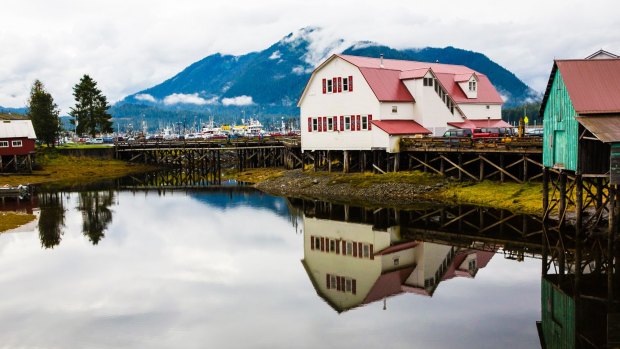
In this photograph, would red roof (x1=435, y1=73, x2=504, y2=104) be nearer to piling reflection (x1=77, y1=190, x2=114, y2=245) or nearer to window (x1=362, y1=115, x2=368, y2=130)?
window (x1=362, y1=115, x2=368, y2=130)

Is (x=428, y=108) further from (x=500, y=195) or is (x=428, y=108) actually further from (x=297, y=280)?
(x=297, y=280)

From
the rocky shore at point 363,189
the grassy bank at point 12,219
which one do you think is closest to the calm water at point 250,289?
the grassy bank at point 12,219

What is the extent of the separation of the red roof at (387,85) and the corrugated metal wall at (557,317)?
2732 centimetres

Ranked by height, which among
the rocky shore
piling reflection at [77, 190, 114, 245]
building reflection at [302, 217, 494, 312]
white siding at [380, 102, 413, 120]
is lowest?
building reflection at [302, 217, 494, 312]

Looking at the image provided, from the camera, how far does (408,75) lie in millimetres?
48938

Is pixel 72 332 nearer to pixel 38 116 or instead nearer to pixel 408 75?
pixel 408 75

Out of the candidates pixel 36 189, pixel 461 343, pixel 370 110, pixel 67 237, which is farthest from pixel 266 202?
pixel 461 343

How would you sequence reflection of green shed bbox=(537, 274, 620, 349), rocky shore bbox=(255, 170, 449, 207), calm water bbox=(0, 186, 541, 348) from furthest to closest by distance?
1. rocky shore bbox=(255, 170, 449, 207)
2. calm water bbox=(0, 186, 541, 348)
3. reflection of green shed bbox=(537, 274, 620, 349)

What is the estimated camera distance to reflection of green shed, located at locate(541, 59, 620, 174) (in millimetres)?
25062

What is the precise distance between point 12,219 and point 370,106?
26557 mm

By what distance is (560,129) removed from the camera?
27828mm

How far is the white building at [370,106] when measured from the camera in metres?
46.4

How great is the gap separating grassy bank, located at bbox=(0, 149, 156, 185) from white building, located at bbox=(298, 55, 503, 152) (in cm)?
2811

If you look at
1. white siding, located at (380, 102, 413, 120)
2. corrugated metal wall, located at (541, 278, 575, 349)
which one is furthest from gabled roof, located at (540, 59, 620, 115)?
white siding, located at (380, 102, 413, 120)
